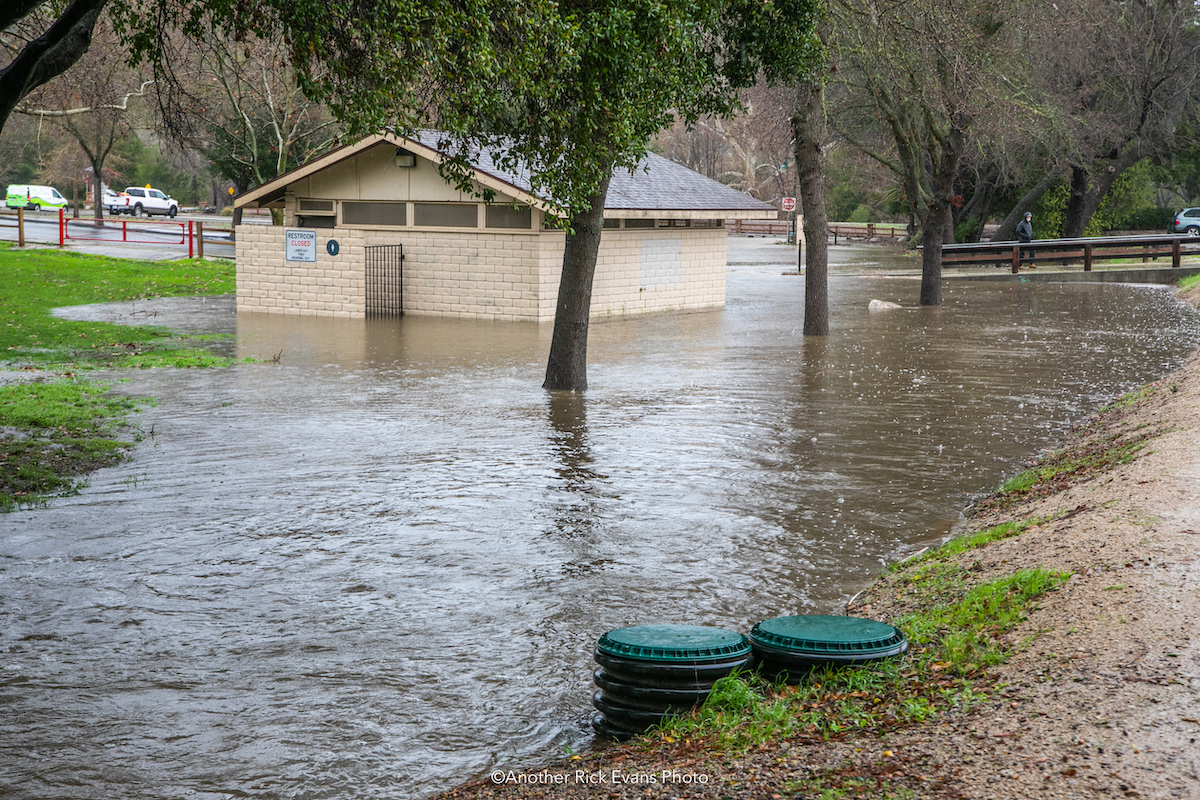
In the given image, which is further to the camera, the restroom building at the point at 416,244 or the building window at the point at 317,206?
the building window at the point at 317,206

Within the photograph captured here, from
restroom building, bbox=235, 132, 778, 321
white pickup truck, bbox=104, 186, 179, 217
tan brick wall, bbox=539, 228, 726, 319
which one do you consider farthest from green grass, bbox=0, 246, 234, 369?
white pickup truck, bbox=104, 186, 179, 217

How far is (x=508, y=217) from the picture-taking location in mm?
24781

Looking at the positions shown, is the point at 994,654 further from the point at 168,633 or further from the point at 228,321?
the point at 228,321

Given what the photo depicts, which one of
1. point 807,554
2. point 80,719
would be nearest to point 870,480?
point 807,554

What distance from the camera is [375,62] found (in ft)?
30.3

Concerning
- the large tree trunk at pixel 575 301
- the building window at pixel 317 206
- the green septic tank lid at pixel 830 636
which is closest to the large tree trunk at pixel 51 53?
the large tree trunk at pixel 575 301

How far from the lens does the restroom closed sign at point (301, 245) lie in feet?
84.3

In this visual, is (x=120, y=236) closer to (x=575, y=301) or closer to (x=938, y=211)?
(x=938, y=211)

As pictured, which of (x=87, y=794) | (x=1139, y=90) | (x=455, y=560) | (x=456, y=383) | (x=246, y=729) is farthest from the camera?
(x=1139, y=90)

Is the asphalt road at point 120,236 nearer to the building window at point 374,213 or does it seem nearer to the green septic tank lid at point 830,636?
the building window at point 374,213

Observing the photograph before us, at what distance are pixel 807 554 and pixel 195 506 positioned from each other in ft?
17.0

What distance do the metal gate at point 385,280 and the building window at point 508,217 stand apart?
8.63ft

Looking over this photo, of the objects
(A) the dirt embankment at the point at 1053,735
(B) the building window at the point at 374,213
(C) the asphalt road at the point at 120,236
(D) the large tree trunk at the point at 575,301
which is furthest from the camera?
(C) the asphalt road at the point at 120,236

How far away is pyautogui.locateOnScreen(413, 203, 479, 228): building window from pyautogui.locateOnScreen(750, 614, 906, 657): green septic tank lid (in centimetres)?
2053
